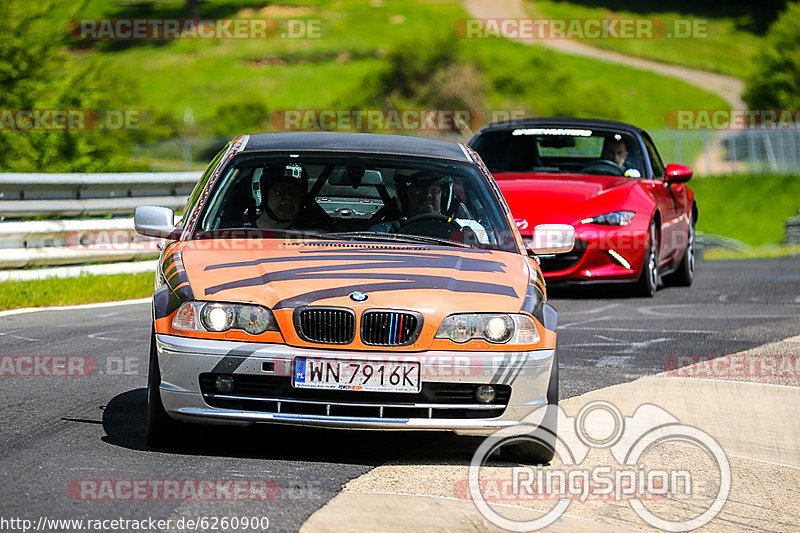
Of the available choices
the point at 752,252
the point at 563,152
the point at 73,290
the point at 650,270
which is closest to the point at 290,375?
the point at 73,290

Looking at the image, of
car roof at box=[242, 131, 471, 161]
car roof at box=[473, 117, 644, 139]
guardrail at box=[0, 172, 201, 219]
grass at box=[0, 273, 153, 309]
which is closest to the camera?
car roof at box=[242, 131, 471, 161]

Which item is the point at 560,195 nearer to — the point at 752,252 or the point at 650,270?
the point at 650,270

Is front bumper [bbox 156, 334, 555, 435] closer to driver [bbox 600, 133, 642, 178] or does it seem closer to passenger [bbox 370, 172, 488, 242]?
passenger [bbox 370, 172, 488, 242]

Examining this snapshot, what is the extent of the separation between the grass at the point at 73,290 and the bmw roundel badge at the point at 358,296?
20.9 ft

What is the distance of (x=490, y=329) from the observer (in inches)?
222

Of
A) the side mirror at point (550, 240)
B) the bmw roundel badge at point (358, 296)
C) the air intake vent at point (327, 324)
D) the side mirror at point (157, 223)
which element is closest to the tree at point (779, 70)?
the side mirror at point (550, 240)

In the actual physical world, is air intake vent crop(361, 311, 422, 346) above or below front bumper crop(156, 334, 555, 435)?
above

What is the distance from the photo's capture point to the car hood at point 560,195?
38.8 feet

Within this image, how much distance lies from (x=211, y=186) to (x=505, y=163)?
701 centimetres

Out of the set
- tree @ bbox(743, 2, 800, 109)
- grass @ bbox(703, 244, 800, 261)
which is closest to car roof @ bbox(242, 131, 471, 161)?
grass @ bbox(703, 244, 800, 261)

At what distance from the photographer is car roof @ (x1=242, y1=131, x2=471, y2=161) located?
7039mm

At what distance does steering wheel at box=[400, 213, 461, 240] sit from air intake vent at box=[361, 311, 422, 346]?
3.88 ft

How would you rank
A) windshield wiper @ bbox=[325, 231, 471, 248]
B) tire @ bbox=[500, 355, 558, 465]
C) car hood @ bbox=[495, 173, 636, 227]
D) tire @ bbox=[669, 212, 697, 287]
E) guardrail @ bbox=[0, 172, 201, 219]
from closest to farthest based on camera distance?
1. tire @ bbox=[500, 355, 558, 465]
2. windshield wiper @ bbox=[325, 231, 471, 248]
3. car hood @ bbox=[495, 173, 636, 227]
4. guardrail @ bbox=[0, 172, 201, 219]
5. tire @ bbox=[669, 212, 697, 287]

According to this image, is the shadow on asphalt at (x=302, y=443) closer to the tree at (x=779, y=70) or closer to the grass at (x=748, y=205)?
the grass at (x=748, y=205)
